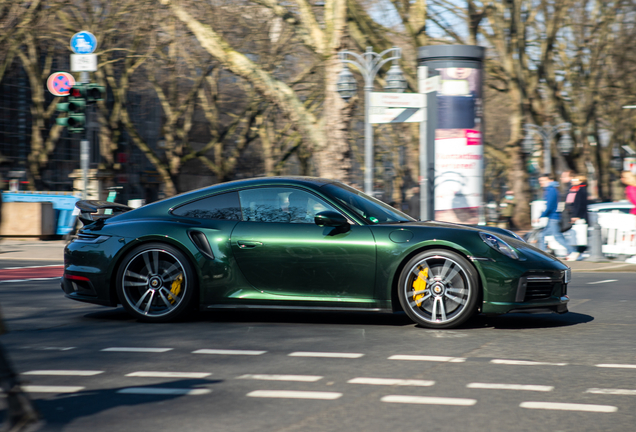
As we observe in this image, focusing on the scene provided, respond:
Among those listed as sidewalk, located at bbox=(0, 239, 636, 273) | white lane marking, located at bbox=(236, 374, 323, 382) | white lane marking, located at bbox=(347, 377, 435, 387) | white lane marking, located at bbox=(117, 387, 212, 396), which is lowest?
sidewalk, located at bbox=(0, 239, 636, 273)

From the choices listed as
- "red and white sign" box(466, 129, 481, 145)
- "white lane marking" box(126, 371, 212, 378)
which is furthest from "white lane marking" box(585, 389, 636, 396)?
"red and white sign" box(466, 129, 481, 145)

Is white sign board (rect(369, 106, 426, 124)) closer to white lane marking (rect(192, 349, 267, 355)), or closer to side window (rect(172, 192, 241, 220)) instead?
side window (rect(172, 192, 241, 220))

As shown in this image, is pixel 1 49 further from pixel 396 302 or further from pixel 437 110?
pixel 396 302

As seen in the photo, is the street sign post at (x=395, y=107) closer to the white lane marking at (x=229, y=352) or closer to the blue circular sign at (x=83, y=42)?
the blue circular sign at (x=83, y=42)

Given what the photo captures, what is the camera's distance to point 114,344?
641cm

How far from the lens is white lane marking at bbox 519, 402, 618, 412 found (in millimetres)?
4395

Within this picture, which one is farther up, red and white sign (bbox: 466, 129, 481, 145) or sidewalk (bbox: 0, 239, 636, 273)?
red and white sign (bbox: 466, 129, 481, 145)

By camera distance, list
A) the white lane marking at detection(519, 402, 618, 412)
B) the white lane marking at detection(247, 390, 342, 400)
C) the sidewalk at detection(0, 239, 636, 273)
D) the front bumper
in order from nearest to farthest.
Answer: the white lane marking at detection(519, 402, 618, 412) → the white lane marking at detection(247, 390, 342, 400) → the front bumper → the sidewalk at detection(0, 239, 636, 273)

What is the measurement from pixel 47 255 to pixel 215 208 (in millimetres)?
10254

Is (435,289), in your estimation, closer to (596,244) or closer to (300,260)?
(300,260)

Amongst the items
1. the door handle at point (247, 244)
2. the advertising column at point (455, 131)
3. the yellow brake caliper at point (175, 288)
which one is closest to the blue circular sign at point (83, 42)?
the advertising column at point (455, 131)

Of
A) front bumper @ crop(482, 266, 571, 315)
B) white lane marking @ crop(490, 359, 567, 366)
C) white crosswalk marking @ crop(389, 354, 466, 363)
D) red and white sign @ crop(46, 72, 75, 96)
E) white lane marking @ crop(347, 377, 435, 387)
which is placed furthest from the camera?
red and white sign @ crop(46, 72, 75, 96)

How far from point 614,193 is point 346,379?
4935 cm

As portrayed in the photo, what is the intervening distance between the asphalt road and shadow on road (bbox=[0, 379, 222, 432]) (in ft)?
0.04
